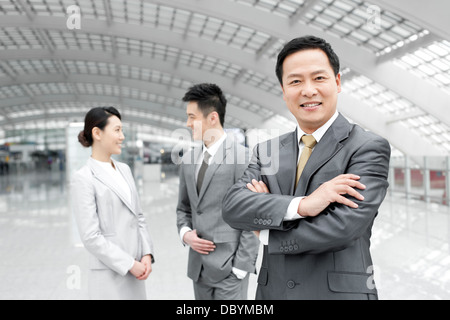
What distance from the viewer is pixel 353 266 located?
66.5 inches

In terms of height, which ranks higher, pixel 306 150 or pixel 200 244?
pixel 306 150

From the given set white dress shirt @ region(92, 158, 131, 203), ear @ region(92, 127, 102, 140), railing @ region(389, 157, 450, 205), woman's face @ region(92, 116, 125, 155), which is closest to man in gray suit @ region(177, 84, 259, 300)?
white dress shirt @ region(92, 158, 131, 203)

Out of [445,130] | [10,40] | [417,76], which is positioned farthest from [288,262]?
[10,40]

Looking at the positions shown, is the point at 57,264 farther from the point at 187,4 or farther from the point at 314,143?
the point at 187,4

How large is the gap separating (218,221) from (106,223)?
0.79m

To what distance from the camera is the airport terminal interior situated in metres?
6.75

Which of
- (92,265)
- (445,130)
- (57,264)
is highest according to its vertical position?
(445,130)

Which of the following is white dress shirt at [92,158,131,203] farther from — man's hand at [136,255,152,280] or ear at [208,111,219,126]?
ear at [208,111,219,126]

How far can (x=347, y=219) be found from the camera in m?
1.66

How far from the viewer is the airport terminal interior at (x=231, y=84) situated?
22.2ft

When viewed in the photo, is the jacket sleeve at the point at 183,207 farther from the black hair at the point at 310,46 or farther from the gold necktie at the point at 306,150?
the black hair at the point at 310,46

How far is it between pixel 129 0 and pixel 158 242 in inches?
683

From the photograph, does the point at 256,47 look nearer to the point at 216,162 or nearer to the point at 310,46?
the point at 216,162

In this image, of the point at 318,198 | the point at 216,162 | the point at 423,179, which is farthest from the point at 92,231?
the point at 423,179
